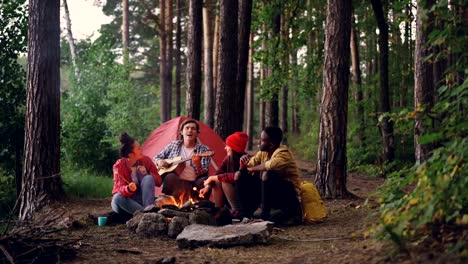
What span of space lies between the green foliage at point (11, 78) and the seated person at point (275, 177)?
5.87m

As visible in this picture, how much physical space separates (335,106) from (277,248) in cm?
433

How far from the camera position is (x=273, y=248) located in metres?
7.40

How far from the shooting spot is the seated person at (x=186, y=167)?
1018 cm

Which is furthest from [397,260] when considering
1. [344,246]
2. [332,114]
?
[332,114]

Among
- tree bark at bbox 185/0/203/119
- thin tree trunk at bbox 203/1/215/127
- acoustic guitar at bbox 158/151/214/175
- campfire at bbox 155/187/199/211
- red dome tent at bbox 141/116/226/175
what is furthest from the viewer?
thin tree trunk at bbox 203/1/215/127

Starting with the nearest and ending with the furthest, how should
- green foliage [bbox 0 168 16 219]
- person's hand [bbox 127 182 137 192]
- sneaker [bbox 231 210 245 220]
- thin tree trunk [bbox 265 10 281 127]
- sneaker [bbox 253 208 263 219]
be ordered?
sneaker [bbox 253 208 263 219], sneaker [bbox 231 210 245 220], person's hand [bbox 127 182 137 192], green foliage [bbox 0 168 16 219], thin tree trunk [bbox 265 10 281 127]

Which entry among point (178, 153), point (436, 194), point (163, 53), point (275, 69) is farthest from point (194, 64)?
point (436, 194)

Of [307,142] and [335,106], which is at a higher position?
[335,106]

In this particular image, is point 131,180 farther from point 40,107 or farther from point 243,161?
point 40,107

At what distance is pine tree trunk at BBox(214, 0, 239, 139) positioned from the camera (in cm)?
1341

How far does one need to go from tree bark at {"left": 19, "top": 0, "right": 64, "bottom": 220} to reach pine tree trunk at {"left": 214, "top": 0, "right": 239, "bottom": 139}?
12.1ft

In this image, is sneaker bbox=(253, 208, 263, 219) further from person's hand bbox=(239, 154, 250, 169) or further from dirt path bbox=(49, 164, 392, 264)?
person's hand bbox=(239, 154, 250, 169)

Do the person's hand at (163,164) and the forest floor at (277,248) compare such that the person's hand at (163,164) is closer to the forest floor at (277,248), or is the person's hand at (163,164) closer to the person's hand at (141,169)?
the person's hand at (141,169)

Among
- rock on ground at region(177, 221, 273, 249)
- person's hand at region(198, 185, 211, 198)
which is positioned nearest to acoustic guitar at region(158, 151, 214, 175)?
person's hand at region(198, 185, 211, 198)
